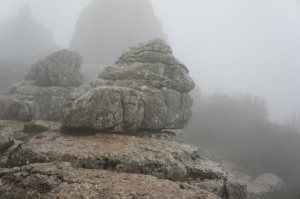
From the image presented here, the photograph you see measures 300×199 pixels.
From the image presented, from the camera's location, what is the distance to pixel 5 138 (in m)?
20.7

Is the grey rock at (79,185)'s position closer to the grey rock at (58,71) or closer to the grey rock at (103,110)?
the grey rock at (103,110)

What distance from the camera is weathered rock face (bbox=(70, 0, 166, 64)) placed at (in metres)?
114

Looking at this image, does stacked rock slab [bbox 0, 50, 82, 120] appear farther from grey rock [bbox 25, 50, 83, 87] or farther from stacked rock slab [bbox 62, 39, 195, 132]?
stacked rock slab [bbox 62, 39, 195, 132]

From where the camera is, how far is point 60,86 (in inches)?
1663

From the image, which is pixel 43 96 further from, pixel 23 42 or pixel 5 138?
pixel 23 42

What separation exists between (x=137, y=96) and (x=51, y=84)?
21.0 metres

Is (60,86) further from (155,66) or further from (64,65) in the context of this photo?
(155,66)

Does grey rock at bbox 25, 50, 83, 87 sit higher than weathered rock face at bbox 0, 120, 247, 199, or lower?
higher

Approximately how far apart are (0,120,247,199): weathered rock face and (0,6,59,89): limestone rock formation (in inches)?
2889

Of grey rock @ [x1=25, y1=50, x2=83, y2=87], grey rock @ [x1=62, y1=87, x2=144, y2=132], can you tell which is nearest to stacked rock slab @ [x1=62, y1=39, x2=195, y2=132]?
grey rock @ [x1=62, y1=87, x2=144, y2=132]

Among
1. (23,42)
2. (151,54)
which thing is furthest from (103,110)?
(23,42)

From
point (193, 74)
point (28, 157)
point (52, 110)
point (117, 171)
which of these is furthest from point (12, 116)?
point (193, 74)

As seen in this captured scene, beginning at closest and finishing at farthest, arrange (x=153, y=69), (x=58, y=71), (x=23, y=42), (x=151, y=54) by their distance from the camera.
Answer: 1. (x=153, y=69)
2. (x=151, y=54)
3. (x=58, y=71)
4. (x=23, y=42)

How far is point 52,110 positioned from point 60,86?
4.08m
